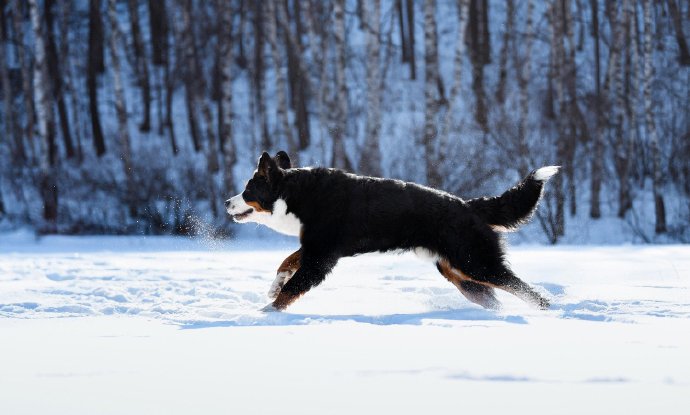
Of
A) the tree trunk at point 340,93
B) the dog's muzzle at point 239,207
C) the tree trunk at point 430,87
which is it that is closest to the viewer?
the dog's muzzle at point 239,207

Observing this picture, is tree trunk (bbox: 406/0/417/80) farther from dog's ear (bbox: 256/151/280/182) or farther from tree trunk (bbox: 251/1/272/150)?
A: dog's ear (bbox: 256/151/280/182)

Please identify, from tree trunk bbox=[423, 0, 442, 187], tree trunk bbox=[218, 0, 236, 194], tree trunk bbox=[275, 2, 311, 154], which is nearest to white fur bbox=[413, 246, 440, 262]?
tree trunk bbox=[423, 0, 442, 187]

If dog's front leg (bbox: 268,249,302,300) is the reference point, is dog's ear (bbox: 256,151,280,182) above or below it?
above

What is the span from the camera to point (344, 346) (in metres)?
4.23

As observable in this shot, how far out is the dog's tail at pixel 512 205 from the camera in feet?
20.3

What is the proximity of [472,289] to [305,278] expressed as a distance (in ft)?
4.22

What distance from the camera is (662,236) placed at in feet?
54.1

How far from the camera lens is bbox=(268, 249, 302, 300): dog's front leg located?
21.9 feet

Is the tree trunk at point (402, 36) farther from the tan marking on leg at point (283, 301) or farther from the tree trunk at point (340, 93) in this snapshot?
the tan marking on leg at point (283, 301)

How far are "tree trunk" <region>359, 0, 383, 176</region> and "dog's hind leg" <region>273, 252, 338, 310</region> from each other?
9.03m

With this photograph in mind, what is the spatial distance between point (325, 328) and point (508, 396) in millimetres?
1937

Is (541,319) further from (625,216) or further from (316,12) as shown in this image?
(316,12)

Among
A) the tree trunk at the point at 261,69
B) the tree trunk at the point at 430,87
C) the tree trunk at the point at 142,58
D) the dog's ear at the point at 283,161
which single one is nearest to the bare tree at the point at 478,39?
the tree trunk at the point at 261,69

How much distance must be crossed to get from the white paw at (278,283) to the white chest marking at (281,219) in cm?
34
